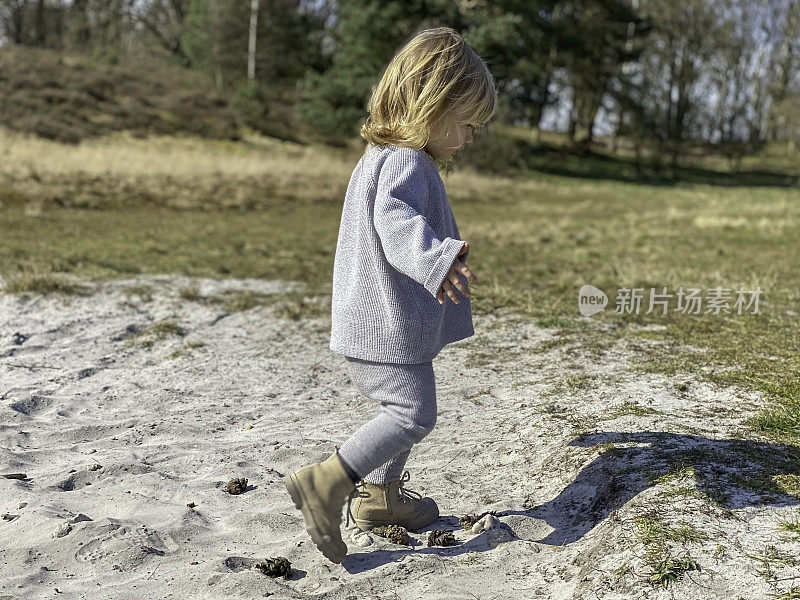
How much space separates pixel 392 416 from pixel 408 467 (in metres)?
1.00

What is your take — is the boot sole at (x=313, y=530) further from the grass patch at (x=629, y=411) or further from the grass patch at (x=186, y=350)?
the grass patch at (x=186, y=350)

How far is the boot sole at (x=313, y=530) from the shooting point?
8.36 feet

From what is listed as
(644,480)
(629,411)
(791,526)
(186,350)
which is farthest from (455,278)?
(186,350)

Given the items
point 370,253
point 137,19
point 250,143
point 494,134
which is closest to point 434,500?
point 370,253

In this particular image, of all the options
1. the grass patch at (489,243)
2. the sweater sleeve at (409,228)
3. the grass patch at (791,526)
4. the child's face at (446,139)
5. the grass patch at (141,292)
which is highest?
the child's face at (446,139)

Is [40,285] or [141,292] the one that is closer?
[40,285]

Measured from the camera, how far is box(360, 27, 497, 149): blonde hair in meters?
2.54

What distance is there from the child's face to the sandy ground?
1.48 meters

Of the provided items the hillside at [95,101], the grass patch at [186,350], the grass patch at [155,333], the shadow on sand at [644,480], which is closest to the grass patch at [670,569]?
the shadow on sand at [644,480]

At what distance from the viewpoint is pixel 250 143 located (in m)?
28.2

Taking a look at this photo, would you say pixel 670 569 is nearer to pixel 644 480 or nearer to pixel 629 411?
pixel 644 480

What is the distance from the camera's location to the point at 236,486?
325 centimetres

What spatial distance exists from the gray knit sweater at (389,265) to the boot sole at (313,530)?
51 centimetres

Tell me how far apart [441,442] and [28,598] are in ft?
6.59
